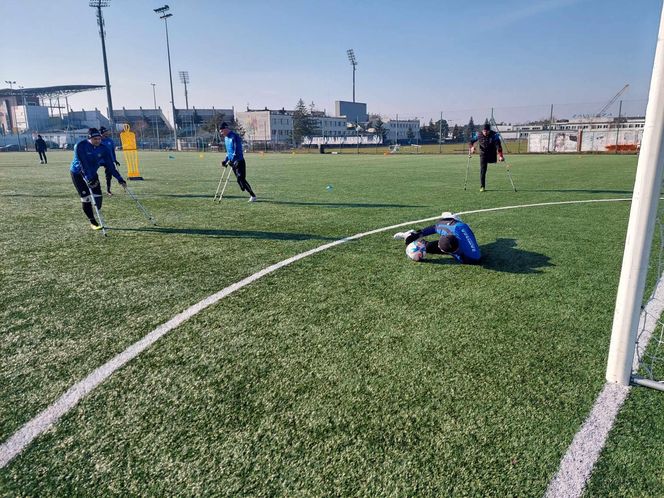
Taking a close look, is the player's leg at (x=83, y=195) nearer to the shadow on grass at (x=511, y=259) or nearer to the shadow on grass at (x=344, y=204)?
the shadow on grass at (x=344, y=204)

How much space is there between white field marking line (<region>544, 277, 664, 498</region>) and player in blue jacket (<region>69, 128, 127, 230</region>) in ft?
26.3

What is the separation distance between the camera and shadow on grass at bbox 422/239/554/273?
5422 mm

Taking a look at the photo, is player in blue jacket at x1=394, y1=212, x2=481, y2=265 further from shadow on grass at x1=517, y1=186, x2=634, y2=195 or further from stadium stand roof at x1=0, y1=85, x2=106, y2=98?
stadium stand roof at x1=0, y1=85, x2=106, y2=98

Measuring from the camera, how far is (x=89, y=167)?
793 cm

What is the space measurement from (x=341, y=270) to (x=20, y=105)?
6213 inches

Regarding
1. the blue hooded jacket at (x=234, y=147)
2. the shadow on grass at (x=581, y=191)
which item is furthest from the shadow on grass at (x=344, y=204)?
the shadow on grass at (x=581, y=191)

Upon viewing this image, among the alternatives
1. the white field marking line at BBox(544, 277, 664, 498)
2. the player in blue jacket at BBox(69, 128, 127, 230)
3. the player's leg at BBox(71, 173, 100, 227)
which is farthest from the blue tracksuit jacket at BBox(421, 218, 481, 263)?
the player's leg at BBox(71, 173, 100, 227)

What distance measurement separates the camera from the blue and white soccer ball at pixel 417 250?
568 cm

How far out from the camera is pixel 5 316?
4078 millimetres

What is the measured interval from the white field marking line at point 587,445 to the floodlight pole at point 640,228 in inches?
8.9

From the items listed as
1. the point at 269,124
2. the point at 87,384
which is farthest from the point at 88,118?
the point at 87,384

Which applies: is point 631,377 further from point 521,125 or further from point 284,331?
point 521,125

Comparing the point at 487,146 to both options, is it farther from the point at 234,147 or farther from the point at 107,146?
the point at 107,146

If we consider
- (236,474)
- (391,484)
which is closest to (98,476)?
(236,474)
